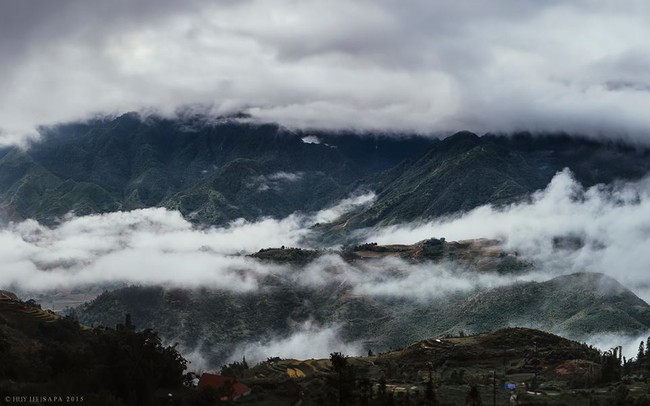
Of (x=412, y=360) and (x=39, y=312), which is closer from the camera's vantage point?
(x=39, y=312)

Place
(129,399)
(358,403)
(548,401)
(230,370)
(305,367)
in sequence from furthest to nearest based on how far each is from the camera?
(230,370)
(305,367)
(548,401)
(358,403)
(129,399)

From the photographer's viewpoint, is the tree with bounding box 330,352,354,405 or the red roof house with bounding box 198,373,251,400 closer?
the tree with bounding box 330,352,354,405

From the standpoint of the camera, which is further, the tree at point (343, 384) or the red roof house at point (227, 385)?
the red roof house at point (227, 385)

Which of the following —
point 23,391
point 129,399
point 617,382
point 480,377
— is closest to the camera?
point 23,391

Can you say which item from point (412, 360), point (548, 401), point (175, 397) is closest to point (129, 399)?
point (175, 397)

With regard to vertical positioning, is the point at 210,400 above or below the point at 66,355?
below

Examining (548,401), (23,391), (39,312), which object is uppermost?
(39,312)

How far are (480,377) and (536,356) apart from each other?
3267 cm

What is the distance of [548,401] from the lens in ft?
415

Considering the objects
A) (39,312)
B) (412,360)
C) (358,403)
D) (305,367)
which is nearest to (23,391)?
(358,403)

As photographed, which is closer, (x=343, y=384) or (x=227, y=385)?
(x=343, y=384)

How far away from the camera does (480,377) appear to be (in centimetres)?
16188

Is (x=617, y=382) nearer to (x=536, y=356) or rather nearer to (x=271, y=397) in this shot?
(x=536, y=356)

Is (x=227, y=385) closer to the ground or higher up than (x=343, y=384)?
closer to the ground
